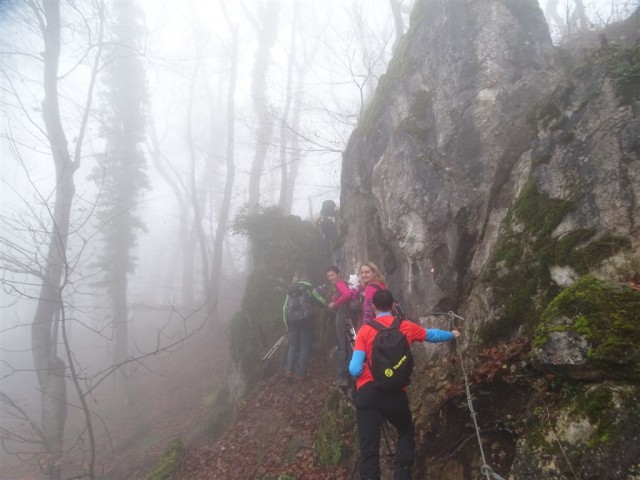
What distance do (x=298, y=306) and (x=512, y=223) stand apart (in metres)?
5.34

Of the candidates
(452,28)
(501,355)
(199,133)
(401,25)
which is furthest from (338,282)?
(199,133)

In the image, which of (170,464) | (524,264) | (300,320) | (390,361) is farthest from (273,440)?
(524,264)

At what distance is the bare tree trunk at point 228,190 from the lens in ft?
60.5

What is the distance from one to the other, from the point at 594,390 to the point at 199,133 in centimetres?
3080

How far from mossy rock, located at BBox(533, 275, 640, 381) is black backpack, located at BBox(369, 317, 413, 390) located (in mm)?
1319

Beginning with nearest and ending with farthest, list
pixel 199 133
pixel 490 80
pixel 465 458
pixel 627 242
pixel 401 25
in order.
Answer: pixel 627 242, pixel 465 458, pixel 490 80, pixel 401 25, pixel 199 133

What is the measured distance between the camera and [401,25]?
13.8 m

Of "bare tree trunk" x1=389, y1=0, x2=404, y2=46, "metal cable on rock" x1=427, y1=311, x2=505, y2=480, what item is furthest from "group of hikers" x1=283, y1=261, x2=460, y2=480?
"bare tree trunk" x1=389, y1=0, x2=404, y2=46

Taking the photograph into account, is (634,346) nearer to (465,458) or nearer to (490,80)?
(465,458)

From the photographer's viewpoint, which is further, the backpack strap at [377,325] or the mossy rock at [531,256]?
the backpack strap at [377,325]

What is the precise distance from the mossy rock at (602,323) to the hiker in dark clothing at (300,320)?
5.88 meters

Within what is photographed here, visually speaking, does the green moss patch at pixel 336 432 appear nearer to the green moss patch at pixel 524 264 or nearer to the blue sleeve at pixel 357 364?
the blue sleeve at pixel 357 364

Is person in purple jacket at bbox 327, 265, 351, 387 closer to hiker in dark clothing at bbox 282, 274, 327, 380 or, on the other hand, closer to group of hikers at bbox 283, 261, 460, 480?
hiker in dark clothing at bbox 282, 274, 327, 380

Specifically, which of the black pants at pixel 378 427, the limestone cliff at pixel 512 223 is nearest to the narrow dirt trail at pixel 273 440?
the black pants at pixel 378 427
